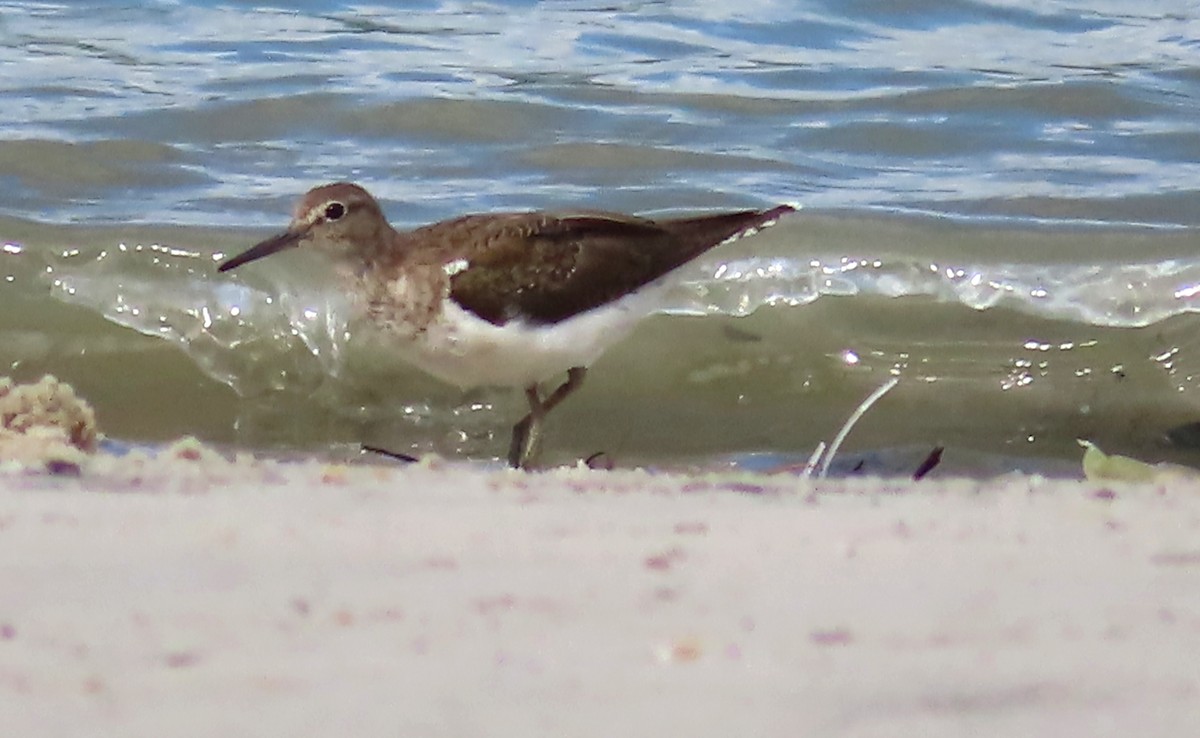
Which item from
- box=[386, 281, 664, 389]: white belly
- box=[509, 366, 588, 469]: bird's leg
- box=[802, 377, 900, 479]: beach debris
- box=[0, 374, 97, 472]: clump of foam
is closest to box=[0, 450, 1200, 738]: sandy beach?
box=[0, 374, 97, 472]: clump of foam

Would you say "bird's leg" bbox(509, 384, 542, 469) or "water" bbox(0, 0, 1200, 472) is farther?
"water" bbox(0, 0, 1200, 472)

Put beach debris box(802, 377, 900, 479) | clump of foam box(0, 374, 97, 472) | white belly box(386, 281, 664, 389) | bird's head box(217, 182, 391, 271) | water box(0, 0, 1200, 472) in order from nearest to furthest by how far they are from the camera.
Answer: clump of foam box(0, 374, 97, 472) → beach debris box(802, 377, 900, 479) → white belly box(386, 281, 664, 389) → bird's head box(217, 182, 391, 271) → water box(0, 0, 1200, 472)

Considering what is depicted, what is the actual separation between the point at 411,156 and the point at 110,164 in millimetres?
1378

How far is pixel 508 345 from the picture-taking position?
231 inches

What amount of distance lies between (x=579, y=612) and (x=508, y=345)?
10.3 ft

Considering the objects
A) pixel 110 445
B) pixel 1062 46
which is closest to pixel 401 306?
pixel 110 445

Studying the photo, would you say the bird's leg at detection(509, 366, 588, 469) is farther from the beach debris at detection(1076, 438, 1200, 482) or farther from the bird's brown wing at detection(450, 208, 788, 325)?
the beach debris at detection(1076, 438, 1200, 482)

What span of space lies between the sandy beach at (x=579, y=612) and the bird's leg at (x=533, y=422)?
2362mm

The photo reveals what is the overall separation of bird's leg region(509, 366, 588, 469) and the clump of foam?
1594mm

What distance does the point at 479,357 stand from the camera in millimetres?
5863

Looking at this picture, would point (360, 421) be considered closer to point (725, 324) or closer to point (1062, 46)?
point (725, 324)

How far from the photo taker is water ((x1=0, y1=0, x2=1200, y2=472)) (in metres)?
7.18

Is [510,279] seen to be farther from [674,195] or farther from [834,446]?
[674,195]

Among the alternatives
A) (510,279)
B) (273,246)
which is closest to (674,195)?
(273,246)
